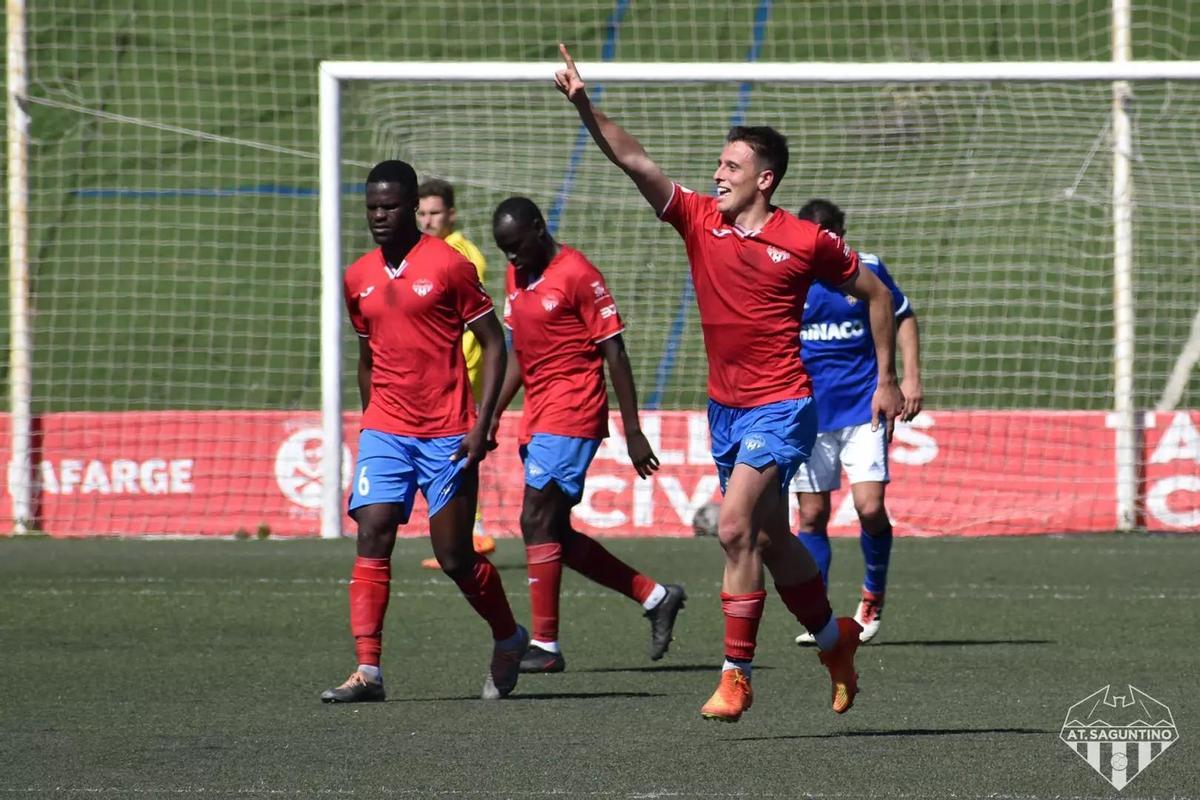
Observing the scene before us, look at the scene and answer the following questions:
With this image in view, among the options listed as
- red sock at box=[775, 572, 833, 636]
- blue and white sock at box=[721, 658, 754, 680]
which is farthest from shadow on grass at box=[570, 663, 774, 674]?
blue and white sock at box=[721, 658, 754, 680]

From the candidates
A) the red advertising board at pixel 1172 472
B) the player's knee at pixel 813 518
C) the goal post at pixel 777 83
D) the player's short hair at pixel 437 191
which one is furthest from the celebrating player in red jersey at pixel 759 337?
the red advertising board at pixel 1172 472

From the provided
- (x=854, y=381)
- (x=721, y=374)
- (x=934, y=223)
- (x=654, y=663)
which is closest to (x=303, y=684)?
(x=654, y=663)

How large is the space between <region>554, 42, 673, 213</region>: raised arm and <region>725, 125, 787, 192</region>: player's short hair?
0.30 meters

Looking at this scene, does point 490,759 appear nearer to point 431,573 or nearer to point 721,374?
point 721,374

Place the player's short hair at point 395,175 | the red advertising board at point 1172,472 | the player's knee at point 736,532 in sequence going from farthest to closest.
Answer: the red advertising board at point 1172,472
the player's short hair at point 395,175
the player's knee at point 736,532

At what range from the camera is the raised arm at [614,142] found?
5941 mm

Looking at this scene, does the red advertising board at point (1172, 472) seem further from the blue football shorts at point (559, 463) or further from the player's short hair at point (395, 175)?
the player's short hair at point (395, 175)

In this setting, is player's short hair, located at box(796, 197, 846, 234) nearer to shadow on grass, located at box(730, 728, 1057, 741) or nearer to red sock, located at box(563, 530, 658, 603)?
red sock, located at box(563, 530, 658, 603)

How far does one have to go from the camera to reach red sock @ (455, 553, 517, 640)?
7.06m

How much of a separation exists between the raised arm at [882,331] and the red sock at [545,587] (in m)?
1.77

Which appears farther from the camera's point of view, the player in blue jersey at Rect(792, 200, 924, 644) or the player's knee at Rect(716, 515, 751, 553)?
the player in blue jersey at Rect(792, 200, 924, 644)

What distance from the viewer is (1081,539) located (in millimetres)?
12914

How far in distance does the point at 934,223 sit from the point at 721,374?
11.3 metres

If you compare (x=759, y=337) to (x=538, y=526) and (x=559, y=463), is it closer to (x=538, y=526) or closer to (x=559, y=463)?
(x=559, y=463)
